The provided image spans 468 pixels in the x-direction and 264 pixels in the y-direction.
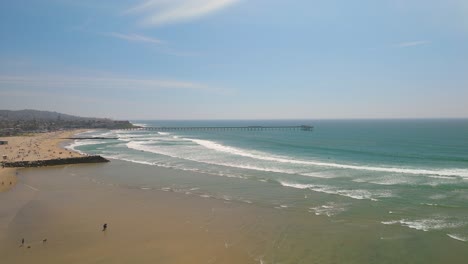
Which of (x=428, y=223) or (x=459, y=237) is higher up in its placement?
(x=428, y=223)

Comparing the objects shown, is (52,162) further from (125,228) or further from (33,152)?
(125,228)

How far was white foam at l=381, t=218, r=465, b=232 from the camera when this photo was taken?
22203 millimetres

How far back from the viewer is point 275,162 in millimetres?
50625

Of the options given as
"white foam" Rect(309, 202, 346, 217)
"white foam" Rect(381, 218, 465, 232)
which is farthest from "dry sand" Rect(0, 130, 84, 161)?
"white foam" Rect(381, 218, 465, 232)

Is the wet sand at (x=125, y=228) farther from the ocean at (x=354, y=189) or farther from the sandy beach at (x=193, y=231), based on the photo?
the ocean at (x=354, y=189)

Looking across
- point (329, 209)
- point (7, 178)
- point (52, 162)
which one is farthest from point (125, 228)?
point (52, 162)

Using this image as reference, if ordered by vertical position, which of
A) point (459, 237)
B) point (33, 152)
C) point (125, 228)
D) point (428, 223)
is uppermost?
point (33, 152)

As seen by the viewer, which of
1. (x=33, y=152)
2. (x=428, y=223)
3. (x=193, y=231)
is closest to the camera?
(x=193, y=231)

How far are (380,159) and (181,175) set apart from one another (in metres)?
29.1

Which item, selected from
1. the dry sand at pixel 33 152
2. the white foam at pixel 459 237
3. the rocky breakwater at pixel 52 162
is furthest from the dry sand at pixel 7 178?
the white foam at pixel 459 237

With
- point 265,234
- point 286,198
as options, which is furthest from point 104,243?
point 286,198

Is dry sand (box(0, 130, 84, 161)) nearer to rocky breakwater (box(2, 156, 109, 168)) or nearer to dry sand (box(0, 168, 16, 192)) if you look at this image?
rocky breakwater (box(2, 156, 109, 168))

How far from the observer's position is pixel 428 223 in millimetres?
22938

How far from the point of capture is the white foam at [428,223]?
2220cm
